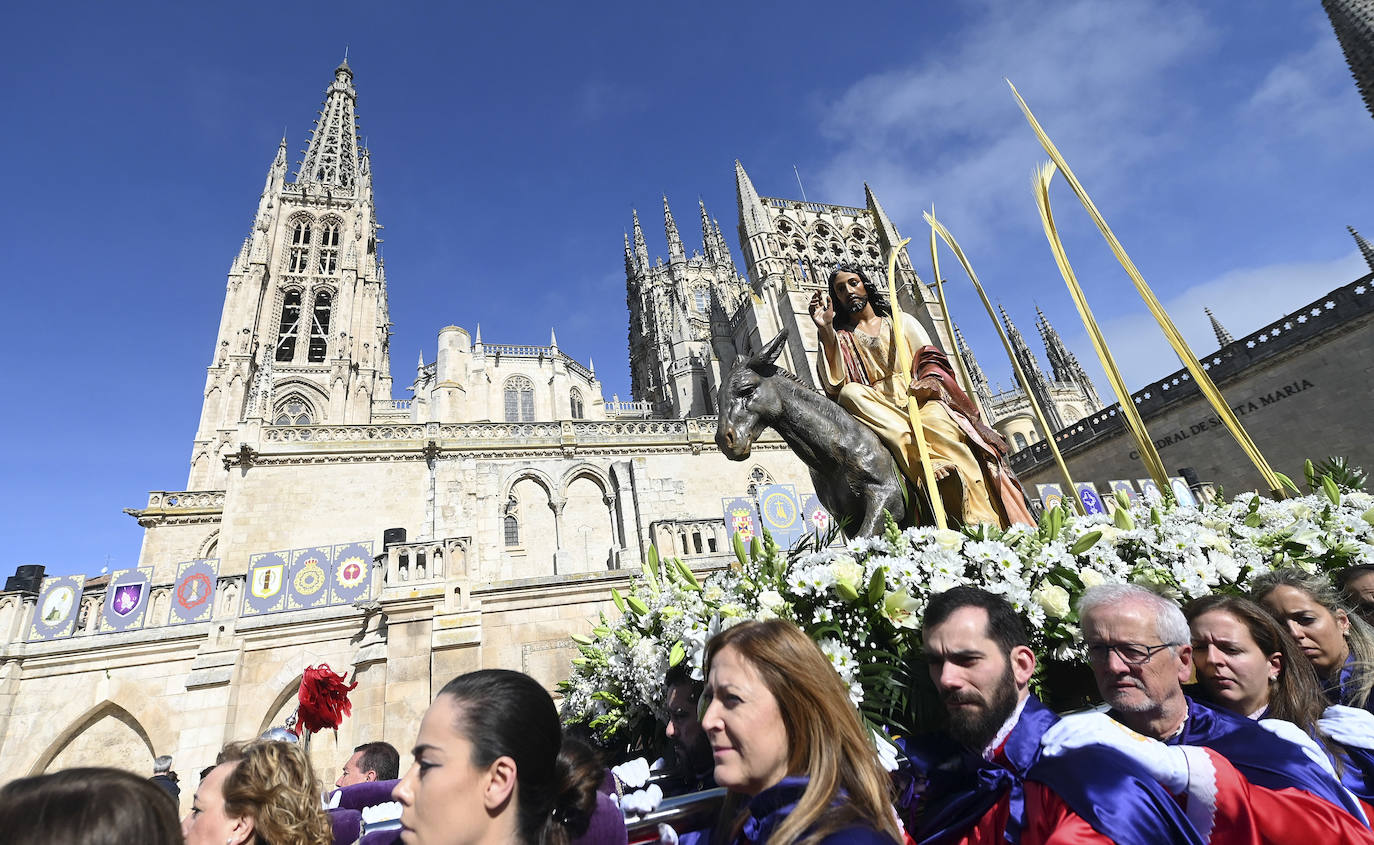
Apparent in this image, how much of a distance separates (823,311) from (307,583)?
37.2ft

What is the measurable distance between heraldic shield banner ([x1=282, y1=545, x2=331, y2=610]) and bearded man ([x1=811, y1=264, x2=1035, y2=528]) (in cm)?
1090

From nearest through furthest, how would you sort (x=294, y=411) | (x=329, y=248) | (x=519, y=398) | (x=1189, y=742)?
(x=1189, y=742), (x=294, y=411), (x=519, y=398), (x=329, y=248)

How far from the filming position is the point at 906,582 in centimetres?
279

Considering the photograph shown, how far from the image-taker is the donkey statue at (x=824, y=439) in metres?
4.37

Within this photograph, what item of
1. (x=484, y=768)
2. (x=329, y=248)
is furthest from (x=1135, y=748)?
(x=329, y=248)

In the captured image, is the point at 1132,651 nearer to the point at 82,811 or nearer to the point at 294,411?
the point at 82,811

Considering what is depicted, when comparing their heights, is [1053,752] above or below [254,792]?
below

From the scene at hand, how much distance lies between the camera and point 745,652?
1783mm

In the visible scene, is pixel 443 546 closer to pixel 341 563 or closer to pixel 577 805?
pixel 341 563

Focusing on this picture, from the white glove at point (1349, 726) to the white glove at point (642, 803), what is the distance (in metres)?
2.58

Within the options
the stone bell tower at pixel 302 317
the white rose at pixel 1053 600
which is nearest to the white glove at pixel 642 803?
the white rose at pixel 1053 600

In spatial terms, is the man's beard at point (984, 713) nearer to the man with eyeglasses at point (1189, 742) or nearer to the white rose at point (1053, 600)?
the man with eyeglasses at point (1189, 742)

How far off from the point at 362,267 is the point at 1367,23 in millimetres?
62009

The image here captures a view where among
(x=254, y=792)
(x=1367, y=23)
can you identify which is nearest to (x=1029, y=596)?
(x=254, y=792)
